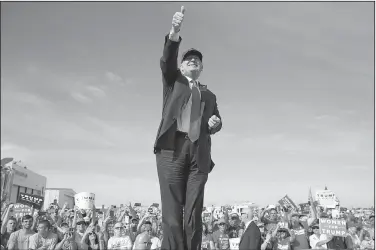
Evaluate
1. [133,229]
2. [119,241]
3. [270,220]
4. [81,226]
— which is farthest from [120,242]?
[270,220]

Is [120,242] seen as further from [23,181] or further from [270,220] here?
[23,181]

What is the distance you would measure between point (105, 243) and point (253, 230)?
4588 millimetres

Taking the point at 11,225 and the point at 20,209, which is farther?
the point at 20,209

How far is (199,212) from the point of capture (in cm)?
258

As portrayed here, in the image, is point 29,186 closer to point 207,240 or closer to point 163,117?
point 207,240

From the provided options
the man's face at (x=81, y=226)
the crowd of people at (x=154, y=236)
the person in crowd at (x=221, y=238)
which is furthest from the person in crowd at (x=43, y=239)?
the person in crowd at (x=221, y=238)

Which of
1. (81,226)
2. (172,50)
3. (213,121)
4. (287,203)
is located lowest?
(81,226)

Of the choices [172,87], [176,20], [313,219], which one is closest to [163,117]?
[172,87]

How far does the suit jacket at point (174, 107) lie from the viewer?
2.64 meters

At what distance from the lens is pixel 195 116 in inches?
108

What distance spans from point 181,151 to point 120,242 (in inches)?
322

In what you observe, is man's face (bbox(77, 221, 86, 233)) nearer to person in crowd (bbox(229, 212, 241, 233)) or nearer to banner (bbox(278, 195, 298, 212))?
person in crowd (bbox(229, 212, 241, 233))

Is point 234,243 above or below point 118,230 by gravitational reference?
below

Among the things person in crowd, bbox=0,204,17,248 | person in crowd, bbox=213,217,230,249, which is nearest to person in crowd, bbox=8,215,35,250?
person in crowd, bbox=0,204,17,248
